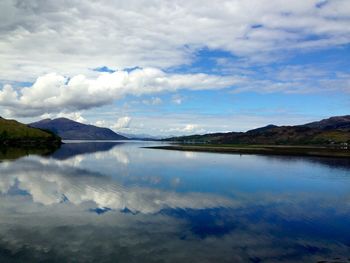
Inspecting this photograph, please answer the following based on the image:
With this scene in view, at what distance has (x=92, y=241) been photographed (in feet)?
106

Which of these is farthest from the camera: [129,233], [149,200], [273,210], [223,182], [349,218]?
[223,182]

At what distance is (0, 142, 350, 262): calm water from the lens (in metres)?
29.9

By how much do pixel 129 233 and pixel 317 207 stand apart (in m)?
29.4

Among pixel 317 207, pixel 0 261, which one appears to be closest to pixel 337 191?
pixel 317 207

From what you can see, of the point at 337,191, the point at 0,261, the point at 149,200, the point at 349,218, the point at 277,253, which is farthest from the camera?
the point at 337,191

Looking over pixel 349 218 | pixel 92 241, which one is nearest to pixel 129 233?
pixel 92 241

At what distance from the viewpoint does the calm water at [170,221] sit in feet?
98.0

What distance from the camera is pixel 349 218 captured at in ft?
144

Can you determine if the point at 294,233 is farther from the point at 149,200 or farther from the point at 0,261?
the point at 0,261

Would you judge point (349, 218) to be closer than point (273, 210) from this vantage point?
Yes

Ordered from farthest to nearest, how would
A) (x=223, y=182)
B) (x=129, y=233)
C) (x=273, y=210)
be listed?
1. (x=223, y=182)
2. (x=273, y=210)
3. (x=129, y=233)

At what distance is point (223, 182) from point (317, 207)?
25914 mm

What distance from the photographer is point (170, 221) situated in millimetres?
40312

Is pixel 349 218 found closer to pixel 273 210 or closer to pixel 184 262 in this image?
pixel 273 210
